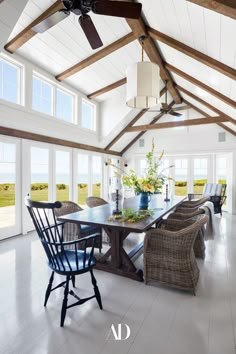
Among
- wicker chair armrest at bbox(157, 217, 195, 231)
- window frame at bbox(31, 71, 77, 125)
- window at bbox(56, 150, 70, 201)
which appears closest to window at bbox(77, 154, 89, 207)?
window at bbox(56, 150, 70, 201)

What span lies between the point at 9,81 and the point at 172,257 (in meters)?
4.52

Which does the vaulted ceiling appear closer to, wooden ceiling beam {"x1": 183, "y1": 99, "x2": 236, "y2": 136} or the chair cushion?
wooden ceiling beam {"x1": 183, "y1": 99, "x2": 236, "y2": 136}

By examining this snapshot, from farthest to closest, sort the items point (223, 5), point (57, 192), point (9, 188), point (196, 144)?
point (196, 144) → point (57, 192) → point (9, 188) → point (223, 5)

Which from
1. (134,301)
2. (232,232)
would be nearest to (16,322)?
(134,301)

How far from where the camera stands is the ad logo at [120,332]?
1664 mm

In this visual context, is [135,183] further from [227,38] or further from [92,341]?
[227,38]

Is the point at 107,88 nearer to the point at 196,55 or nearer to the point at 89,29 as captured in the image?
the point at 196,55

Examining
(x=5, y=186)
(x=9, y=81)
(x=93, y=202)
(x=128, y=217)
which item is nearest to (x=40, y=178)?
(x=5, y=186)

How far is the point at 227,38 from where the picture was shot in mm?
2646

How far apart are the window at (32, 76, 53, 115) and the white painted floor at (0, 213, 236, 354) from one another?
3.68 metres

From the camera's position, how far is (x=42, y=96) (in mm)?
5105

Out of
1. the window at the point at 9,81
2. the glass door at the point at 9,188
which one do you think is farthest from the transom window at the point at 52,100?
the glass door at the point at 9,188

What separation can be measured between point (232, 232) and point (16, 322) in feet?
15.1

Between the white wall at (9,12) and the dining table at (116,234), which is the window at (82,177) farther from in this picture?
the white wall at (9,12)
